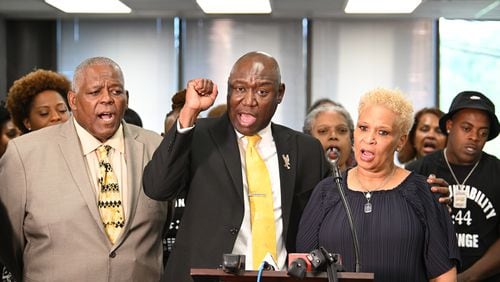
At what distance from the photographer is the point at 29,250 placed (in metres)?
3.58

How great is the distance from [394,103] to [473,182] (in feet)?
5.52

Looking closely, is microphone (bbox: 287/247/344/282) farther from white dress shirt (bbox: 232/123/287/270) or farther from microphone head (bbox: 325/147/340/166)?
white dress shirt (bbox: 232/123/287/270)

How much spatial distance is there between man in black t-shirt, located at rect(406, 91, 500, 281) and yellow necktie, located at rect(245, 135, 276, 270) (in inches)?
64.7

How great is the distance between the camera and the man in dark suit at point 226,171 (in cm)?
333

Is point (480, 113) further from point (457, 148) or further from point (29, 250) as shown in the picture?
point (29, 250)

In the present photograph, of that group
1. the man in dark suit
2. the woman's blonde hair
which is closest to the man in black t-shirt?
the man in dark suit

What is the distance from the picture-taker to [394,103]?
10.8 feet

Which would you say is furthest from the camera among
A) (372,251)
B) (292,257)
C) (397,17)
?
(397,17)

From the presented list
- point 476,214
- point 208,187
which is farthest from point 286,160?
point 476,214

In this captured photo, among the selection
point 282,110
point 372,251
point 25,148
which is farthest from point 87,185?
point 282,110

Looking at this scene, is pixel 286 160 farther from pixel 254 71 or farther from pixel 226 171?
pixel 254 71

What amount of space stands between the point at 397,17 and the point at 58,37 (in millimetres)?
4057

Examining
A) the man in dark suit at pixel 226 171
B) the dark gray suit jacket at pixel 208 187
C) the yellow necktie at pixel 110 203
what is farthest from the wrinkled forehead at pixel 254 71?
the yellow necktie at pixel 110 203

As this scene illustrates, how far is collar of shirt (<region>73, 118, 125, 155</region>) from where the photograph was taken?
3.65 metres
